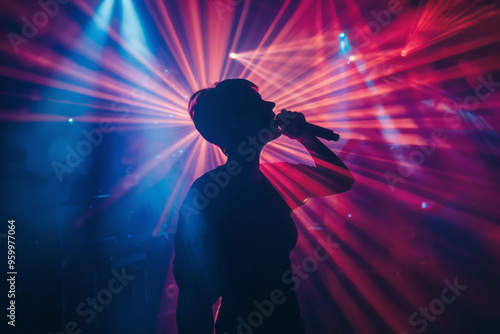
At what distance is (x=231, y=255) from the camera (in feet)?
3.39

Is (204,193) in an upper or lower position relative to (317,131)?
upper

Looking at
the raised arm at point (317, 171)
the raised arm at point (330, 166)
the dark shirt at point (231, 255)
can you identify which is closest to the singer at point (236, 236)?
the dark shirt at point (231, 255)

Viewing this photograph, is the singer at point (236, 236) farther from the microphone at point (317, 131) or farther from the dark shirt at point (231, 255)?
the microphone at point (317, 131)

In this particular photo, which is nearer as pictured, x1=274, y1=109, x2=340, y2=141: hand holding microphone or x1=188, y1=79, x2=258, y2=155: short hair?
x1=188, y1=79, x2=258, y2=155: short hair

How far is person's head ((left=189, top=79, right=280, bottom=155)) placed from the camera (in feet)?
4.03

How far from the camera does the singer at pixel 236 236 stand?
39.1 inches

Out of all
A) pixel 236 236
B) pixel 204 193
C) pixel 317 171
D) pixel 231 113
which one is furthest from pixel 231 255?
pixel 317 171

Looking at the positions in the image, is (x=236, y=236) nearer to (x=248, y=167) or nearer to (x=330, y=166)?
(x=248, y=167)

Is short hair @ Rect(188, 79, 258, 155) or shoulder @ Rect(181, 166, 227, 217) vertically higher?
short hair @ Rect(188, 79, 258, 155)

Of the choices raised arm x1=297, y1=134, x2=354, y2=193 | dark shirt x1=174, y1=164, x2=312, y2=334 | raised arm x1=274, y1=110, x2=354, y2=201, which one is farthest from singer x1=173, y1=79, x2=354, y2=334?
raised arm x1=297, y1=134, x2=354, y2=193

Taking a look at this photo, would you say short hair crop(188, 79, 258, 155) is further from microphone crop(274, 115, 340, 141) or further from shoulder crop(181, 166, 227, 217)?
microphone crop(274, 115, 340, 141)

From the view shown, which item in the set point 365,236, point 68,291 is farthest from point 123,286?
point 365,236

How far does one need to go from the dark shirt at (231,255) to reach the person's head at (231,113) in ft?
0.80

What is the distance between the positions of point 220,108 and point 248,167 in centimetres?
33
